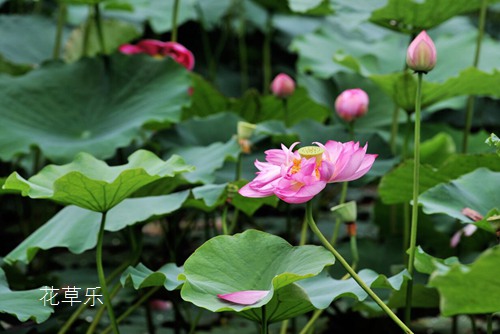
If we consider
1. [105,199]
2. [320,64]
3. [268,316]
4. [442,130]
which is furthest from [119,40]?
[268,316]

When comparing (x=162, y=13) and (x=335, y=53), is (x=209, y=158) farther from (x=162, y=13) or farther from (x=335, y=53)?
(x=162, y=13)

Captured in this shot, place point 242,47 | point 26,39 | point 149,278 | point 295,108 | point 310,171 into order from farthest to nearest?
1. point 242,47
2. point 26,39
3. point 295,108
4. point 149,278
5. point 310,171

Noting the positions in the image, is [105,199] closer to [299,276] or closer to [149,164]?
[149,164]

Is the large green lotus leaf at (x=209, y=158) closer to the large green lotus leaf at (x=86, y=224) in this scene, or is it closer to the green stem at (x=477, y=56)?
the large green lotus leaf at (x=86, y=224)

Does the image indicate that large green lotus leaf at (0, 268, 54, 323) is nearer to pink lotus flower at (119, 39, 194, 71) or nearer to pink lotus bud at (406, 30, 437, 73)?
pink lotus bud at (406, 30, 437, 73)

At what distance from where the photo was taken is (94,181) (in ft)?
4.12

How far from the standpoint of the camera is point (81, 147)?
196cm

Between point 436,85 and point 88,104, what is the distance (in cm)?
91

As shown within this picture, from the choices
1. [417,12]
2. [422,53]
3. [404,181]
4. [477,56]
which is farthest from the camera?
[477,56]

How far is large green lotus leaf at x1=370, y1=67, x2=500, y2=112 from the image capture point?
5.97 feet

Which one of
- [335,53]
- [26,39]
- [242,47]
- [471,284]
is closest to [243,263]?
[471,284]

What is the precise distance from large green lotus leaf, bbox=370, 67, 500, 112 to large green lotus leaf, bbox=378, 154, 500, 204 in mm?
215

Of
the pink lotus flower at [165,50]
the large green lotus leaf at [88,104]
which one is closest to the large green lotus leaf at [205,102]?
the pink lotus flower at [165,50]

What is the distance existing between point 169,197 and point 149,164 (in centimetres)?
9
